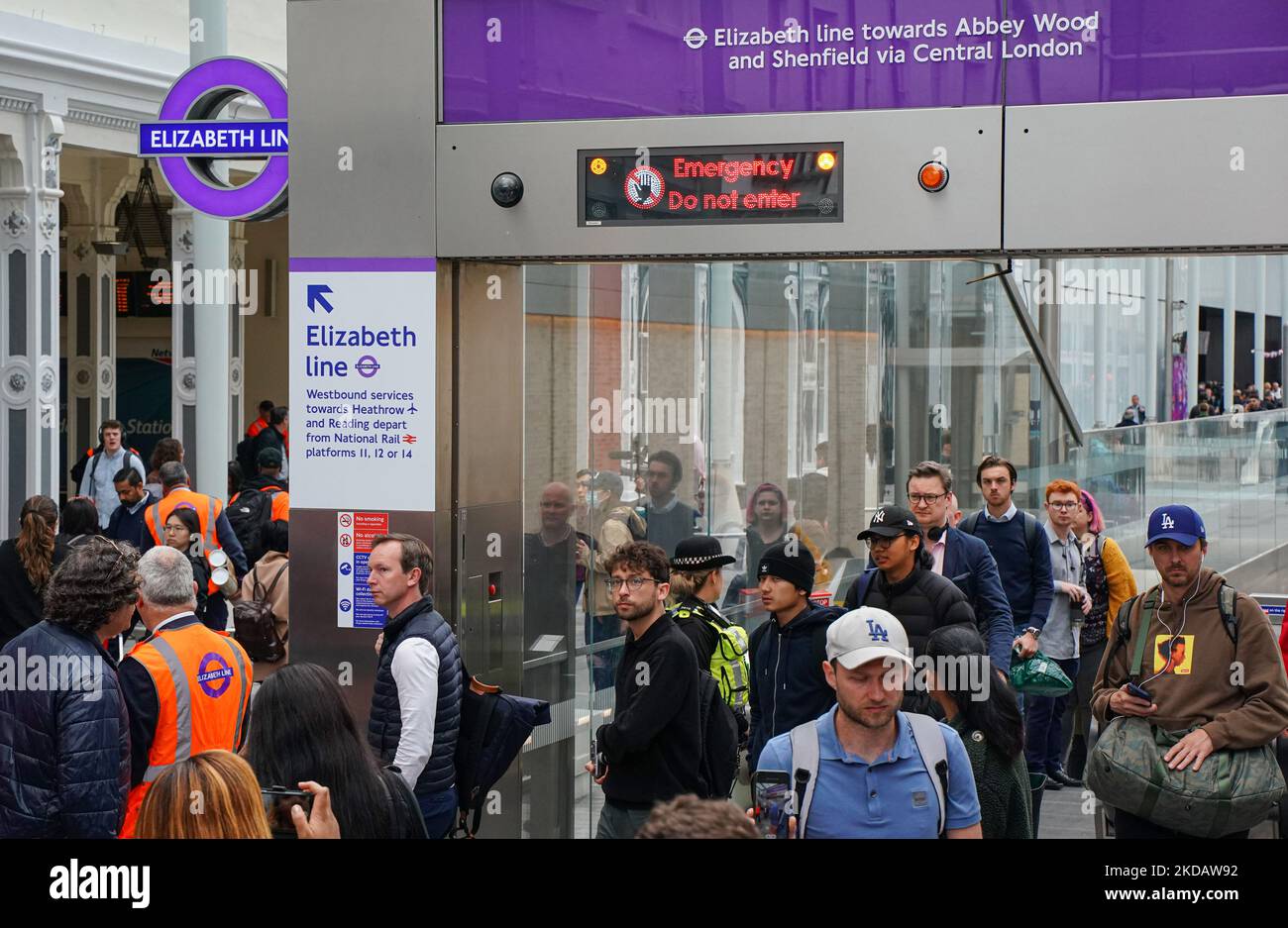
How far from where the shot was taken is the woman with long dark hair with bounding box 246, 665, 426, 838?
3678 mm

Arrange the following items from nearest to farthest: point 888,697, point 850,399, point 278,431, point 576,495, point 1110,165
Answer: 1. point 888,697
2. point 1110,165
3. point 576,495
4. point 850,399
5. point 278,431

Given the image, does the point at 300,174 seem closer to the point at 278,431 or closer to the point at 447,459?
the point at 447,459

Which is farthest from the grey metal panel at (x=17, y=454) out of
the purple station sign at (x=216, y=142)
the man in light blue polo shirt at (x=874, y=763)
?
the man in light blue polo shirt at (x=874, y=763)

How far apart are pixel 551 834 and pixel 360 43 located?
10.6 feet

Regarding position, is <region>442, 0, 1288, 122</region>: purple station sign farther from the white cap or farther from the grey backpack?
the grey backpack

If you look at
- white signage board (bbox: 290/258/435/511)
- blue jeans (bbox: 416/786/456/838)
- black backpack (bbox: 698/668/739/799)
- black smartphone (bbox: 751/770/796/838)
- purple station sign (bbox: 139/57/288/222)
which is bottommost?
blue jeans (bbox: 416/786/456/838)

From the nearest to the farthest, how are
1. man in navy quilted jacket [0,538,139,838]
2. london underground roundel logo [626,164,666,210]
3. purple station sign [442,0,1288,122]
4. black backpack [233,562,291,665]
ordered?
1. man in navy quilted jacket [0,538,139,838]
2. purple station sign [442,0,1288,122]
3. london underground roundel logo [626,164,666,210]
4. black backpack [233,562,291,665]

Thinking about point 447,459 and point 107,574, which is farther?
point 447,459

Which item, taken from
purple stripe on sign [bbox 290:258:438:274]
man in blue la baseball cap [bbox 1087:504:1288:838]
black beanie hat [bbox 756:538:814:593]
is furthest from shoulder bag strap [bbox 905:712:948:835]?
purple stripe on sign [bbox 290:258:438:274]

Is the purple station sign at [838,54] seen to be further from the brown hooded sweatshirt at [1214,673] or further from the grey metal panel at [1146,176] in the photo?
the brown hooded sweatshirt at [1214,673]

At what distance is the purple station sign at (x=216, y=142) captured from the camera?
21.8ft

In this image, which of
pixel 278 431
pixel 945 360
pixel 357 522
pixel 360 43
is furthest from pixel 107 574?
pixel 278 431

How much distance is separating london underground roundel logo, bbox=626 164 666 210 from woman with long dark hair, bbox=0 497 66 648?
3757 mm

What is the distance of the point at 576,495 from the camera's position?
318 inches
